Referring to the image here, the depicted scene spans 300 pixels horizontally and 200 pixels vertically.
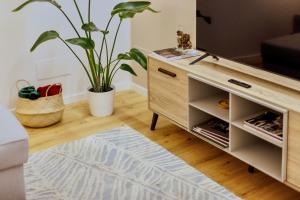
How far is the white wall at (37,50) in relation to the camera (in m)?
3.53

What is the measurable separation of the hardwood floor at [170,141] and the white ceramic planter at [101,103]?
0.18ft

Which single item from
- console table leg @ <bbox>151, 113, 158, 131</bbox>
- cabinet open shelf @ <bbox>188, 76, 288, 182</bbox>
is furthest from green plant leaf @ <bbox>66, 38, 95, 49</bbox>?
cabinet open shelf @ <bbox>188, 76, 288, 182</bbox>

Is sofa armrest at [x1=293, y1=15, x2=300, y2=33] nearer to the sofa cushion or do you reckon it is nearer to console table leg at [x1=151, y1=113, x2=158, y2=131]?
the sofa cushion

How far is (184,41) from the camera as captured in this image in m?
3.20

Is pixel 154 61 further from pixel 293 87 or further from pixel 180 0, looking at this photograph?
pixel 293 87

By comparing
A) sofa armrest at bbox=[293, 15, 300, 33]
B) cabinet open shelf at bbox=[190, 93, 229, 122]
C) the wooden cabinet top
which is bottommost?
cabinet open shelf at bbox=[190, 93, 229, 122]

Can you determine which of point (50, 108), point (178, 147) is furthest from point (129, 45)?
point (178, 147)

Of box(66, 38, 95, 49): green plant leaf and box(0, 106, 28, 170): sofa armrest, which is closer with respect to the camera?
box(0, 106, 28, 170): sofa armrest

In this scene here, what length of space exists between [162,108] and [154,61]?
33 centimetres

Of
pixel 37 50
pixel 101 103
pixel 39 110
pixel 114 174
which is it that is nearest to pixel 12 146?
pixel 114 174

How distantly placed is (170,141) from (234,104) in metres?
0.74

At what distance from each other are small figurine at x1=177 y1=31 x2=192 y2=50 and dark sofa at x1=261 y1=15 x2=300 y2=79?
29.4 inches

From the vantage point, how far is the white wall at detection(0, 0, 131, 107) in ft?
11.6

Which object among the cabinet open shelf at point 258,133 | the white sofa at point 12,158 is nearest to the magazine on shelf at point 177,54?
the cabinet open shelf at point 258,133
